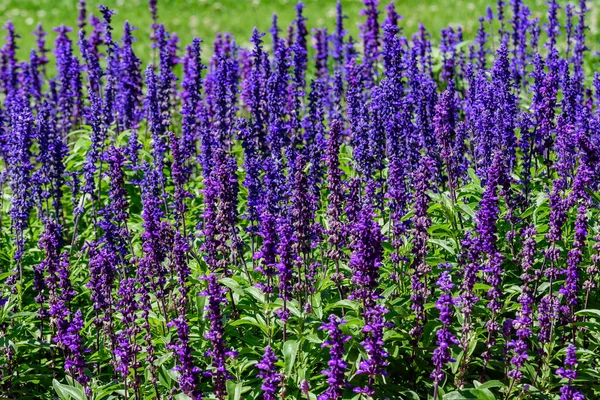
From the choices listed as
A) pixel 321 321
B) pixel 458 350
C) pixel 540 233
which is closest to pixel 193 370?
pixel 321 321

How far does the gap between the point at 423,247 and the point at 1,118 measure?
4886mm

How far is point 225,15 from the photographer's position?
27828mm

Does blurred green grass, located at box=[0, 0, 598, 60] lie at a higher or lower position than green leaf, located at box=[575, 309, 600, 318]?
higher

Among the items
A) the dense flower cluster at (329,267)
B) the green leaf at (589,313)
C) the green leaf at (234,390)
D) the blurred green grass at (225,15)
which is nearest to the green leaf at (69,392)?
the dense flower cluster at (329,267)

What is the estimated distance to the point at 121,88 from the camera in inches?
388

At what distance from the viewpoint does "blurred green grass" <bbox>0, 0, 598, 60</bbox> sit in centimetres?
2353

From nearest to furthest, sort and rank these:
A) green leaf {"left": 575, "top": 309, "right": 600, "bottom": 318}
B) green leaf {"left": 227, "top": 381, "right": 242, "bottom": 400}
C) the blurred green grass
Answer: green leaf {"left": 227, "top": 381, "right": 242, "bottom": 400} → green leaf {"left": 575, "top": 309, "right": 600, "bottom": 318} → the blurred green grass

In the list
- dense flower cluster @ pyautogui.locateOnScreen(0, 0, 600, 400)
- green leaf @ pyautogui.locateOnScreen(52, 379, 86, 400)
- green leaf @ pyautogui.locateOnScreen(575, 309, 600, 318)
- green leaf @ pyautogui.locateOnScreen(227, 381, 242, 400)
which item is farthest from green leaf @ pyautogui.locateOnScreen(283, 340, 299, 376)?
green leaf @ pyautogui.locateOnScreen(575, 309, 600, 318)

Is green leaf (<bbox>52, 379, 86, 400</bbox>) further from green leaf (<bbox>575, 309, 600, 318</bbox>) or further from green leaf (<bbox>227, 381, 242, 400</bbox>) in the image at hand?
green leaf (<bbox>575, 309, 600, 318</bbox>)

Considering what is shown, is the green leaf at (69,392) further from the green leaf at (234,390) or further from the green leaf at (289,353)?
the green leaf at (289,353)

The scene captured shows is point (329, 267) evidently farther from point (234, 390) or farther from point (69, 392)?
point (69, 392)

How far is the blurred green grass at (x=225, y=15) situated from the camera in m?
23.5

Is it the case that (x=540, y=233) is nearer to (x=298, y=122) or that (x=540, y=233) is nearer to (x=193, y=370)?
(x=298, y=122)

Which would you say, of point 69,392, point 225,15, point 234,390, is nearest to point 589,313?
point 234,390
